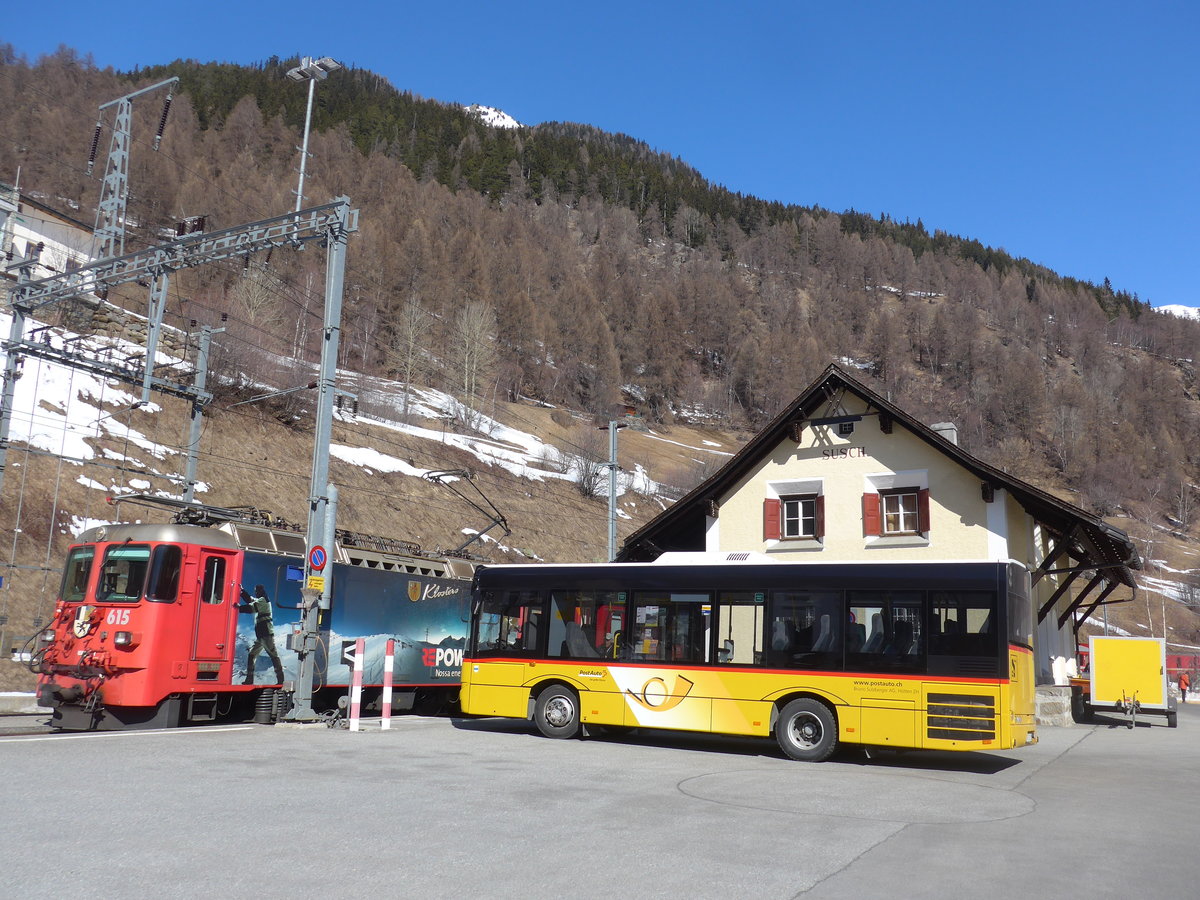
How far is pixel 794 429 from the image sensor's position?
2442 cm

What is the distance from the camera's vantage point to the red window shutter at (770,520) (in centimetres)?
2420

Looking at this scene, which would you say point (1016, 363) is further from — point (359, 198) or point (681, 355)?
point (359, 198)

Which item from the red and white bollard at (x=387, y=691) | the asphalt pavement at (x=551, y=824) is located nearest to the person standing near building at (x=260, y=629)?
the red and white bollard at (x=387, y=691)

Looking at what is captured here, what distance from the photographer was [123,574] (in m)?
15.0

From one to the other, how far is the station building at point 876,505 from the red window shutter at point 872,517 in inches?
0.9

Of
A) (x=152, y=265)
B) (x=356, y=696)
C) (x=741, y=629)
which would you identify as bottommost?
(x=356, y=696)

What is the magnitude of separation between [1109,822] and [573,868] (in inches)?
218

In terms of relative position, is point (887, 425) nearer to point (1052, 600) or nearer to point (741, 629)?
point (1052, 600)

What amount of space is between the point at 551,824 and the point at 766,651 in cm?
722

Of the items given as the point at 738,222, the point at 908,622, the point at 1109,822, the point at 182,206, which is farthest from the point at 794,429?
the point at 738,222

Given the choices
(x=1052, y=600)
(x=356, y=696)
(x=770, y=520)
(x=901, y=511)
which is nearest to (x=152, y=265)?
(x=356, y=696)

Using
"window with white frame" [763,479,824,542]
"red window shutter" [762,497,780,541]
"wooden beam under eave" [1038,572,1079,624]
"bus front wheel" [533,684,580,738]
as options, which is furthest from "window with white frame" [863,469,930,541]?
"bus front wheel" [533,684,580,738]

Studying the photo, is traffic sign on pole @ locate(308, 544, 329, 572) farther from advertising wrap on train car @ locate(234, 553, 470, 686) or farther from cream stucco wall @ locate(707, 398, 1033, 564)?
cream stucco wall @ locate(707, 398, 1033, 564)

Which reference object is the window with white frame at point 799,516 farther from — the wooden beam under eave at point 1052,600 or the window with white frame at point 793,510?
the wooden beam under eave at point 1052,600
